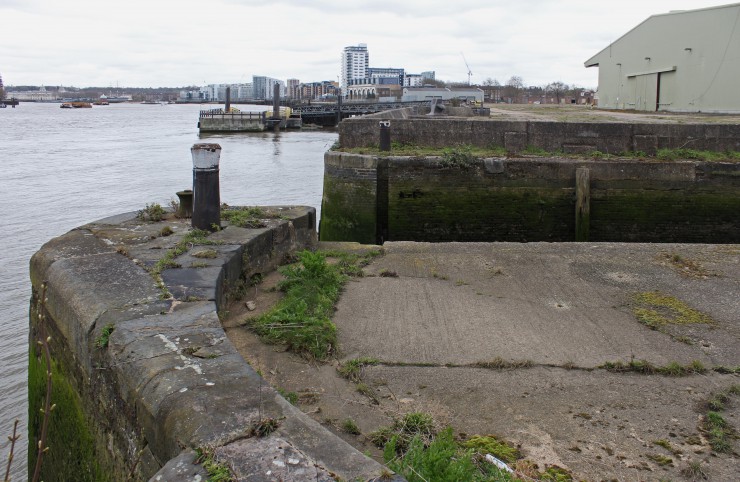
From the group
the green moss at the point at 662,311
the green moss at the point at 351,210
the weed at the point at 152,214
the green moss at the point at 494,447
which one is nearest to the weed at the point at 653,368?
the green moss at the point at 662,311

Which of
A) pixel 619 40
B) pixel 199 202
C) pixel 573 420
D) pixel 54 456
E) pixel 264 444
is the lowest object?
pixel 54 456

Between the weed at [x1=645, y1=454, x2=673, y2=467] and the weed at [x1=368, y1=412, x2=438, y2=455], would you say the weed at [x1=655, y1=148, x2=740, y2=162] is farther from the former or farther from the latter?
the weed at [x1=368, y1=412, x2=438, y2=455]

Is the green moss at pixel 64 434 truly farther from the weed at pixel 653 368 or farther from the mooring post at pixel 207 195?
the weed at pixel 653 368

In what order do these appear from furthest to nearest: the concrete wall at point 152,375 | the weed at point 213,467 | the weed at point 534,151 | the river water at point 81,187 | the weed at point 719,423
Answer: the weed at point 534,151
the river water at point 81,187
the weed at point 719,423
the concrete wall at point 152,375
the weed at point 213,467

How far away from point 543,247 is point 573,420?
4.08 m

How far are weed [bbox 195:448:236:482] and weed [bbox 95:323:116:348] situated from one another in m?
1.37

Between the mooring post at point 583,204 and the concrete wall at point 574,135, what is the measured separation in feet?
3.33

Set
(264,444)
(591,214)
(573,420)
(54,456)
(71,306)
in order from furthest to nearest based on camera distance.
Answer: (591,214) → (54,456) → (71,306) → (573,420) → (264,444)

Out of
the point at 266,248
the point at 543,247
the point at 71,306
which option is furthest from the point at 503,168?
the point at 71,306

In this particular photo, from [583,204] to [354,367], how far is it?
669 centimetres

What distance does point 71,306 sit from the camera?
13.5ft

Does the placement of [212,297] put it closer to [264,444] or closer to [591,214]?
[264,444]

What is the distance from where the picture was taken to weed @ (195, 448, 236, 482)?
2.31 metres

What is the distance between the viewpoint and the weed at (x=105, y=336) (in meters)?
3.59
